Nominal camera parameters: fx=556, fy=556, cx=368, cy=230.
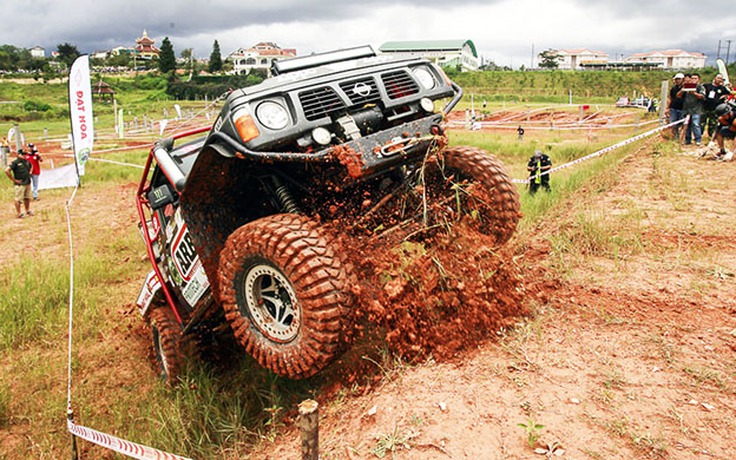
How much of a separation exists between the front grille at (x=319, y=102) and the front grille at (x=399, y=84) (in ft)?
1.38

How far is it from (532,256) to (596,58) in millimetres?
149447

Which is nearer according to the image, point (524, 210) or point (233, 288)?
point (233, 288)

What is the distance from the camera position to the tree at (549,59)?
329ft

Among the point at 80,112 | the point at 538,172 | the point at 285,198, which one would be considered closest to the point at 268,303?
the point at 285,198

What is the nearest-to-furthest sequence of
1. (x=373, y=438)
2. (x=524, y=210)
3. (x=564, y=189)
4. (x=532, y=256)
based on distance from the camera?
(x=373, y=438) → (x=532, y=256) → (x=524, y=210) → (x=564, y=189)

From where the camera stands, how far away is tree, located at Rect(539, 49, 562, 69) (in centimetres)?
10016

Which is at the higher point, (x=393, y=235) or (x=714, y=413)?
(x=393, y=235)

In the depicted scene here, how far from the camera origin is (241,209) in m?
3.93

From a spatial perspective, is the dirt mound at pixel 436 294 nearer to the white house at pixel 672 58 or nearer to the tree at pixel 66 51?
the tree at pixel 66 51

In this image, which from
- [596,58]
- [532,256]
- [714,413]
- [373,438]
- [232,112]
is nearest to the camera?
[714,413]

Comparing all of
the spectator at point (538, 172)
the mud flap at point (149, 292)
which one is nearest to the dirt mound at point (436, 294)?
the mud flap at point (149, 292)

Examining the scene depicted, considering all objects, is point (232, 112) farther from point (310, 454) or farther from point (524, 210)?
point (524, 210)

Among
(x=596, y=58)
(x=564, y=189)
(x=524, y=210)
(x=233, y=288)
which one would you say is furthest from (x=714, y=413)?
(x=596, y=58)

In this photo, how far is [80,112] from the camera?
260 inches
